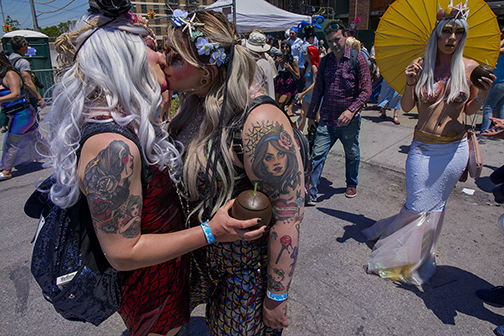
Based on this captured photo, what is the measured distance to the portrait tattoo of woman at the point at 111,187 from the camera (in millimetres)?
1101

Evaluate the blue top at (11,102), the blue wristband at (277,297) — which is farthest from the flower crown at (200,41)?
the blue top at (11,102)

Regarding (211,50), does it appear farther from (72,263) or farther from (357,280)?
(357,280)

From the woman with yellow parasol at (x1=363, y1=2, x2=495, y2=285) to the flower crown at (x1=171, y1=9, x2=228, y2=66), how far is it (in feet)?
6.59

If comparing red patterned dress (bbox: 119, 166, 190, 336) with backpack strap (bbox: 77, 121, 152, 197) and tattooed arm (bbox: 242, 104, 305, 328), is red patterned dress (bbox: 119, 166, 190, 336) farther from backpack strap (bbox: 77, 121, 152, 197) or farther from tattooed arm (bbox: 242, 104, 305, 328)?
tattooed arm (bbox: 242, 104, 305, 328)

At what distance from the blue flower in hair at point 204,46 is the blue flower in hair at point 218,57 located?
22mm

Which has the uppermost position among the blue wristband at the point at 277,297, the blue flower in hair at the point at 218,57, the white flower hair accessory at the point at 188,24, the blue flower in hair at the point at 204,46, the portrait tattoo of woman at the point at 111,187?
the white flower hair accessory at the point at 188,24

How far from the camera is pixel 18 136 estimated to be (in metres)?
5.27

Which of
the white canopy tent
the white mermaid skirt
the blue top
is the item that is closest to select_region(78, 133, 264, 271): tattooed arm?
the white mermaid skirt

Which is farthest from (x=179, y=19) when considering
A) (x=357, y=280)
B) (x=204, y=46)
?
(x=357, y=280)

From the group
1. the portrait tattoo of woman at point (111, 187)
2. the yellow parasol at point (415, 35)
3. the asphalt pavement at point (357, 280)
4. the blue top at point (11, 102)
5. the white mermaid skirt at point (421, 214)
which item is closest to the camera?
the portrait tattoo of woman at point (111, 187)

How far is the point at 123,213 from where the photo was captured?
3.81 ft

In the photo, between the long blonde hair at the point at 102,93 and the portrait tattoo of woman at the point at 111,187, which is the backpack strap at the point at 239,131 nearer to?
the long blonde hair at the point at 102,93

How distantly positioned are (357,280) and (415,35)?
2169 millimetres

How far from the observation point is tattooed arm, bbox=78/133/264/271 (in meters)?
1.11
